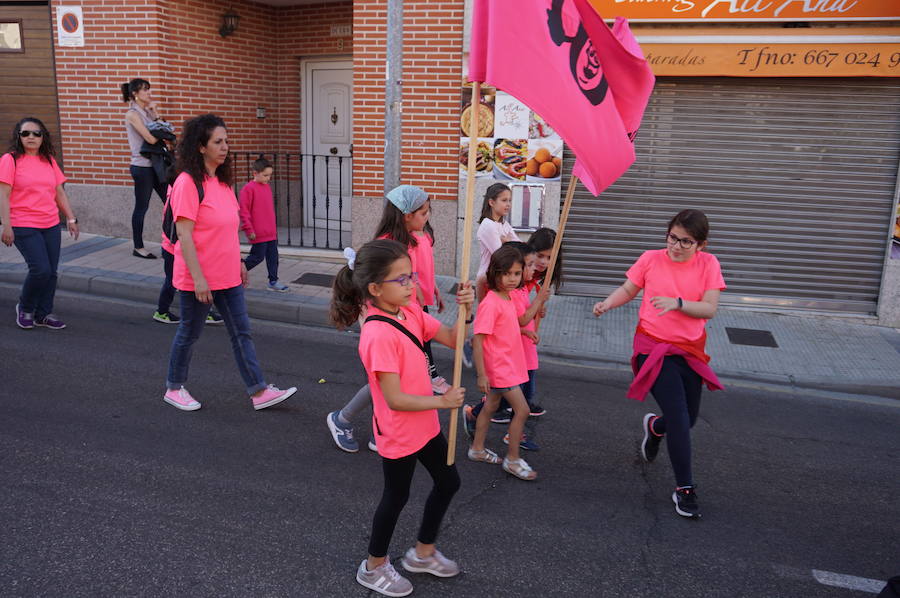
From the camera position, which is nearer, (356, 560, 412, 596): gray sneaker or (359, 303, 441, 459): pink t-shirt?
(359, 303, 441, 459): pink t-shirt

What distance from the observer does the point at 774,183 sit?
9.05 m

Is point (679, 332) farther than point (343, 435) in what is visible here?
No

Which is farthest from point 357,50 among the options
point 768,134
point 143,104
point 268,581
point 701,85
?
point 268,581

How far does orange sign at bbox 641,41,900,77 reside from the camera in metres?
8.30

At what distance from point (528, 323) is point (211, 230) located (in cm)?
220

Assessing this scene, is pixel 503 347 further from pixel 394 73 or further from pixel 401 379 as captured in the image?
pixel 394 73

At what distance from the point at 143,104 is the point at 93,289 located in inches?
93.5

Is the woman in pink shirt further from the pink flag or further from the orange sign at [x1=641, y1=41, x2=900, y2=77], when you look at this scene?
the orange sign at [x1=641, y1=41, x2=900, y2=77]

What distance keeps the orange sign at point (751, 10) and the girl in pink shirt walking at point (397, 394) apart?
6501 millimetres

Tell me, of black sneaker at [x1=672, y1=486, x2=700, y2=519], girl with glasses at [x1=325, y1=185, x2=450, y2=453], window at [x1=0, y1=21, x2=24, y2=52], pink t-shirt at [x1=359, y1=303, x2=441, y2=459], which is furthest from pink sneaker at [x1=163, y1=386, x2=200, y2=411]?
window at [x1=0, y1=21, x2=24, y2=52]

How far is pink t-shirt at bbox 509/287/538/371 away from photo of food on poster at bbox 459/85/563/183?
4758mm

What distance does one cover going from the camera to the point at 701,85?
9.02 meters

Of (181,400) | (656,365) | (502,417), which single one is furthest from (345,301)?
(181,400)

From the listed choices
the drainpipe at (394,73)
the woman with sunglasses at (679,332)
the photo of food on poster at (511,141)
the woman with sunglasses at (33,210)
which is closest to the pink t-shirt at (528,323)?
the woman with sunglasses at (679,332)
